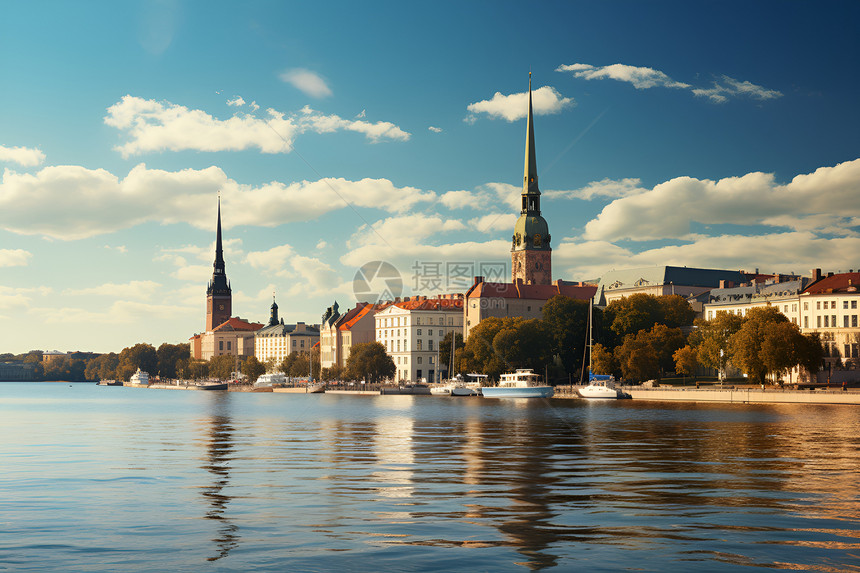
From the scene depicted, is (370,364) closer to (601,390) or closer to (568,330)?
(568,330)

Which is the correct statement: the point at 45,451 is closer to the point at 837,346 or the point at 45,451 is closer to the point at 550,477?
the point at 550,477

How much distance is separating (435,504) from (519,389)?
93.2 metres

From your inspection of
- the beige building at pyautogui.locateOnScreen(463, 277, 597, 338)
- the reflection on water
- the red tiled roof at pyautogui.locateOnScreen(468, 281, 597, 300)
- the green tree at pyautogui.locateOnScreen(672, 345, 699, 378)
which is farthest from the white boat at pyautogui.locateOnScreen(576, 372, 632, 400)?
the reflection on water

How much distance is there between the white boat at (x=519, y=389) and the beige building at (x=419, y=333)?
2098 inches

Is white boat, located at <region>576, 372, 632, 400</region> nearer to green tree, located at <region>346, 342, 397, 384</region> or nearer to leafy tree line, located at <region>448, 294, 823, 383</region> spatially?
leafy tree line, located at <region>448, 294, 823, 383</region>

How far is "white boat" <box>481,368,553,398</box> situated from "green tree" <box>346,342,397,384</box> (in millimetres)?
49382

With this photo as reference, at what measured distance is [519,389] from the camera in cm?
11494

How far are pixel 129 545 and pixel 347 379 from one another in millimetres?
156680

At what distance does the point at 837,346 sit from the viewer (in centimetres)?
12812

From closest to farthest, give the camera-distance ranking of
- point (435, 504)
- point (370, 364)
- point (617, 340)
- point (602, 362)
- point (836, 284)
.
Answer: point (435, 504) < point (602, 362) < point (836, 284) < point (617, 340) < point (370, 364)

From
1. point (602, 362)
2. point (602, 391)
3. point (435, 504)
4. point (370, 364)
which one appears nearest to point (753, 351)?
point (602, 391)

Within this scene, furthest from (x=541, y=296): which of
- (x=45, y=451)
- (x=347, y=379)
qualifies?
(x=45, y=451)

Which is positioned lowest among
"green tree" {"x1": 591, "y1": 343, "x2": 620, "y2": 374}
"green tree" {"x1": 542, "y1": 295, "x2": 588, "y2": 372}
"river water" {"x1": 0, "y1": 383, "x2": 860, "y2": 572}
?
"river water" {"x1": 0, "y1": 383, "x2": 860, "y2": 572}

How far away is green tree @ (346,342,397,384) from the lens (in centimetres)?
16950
